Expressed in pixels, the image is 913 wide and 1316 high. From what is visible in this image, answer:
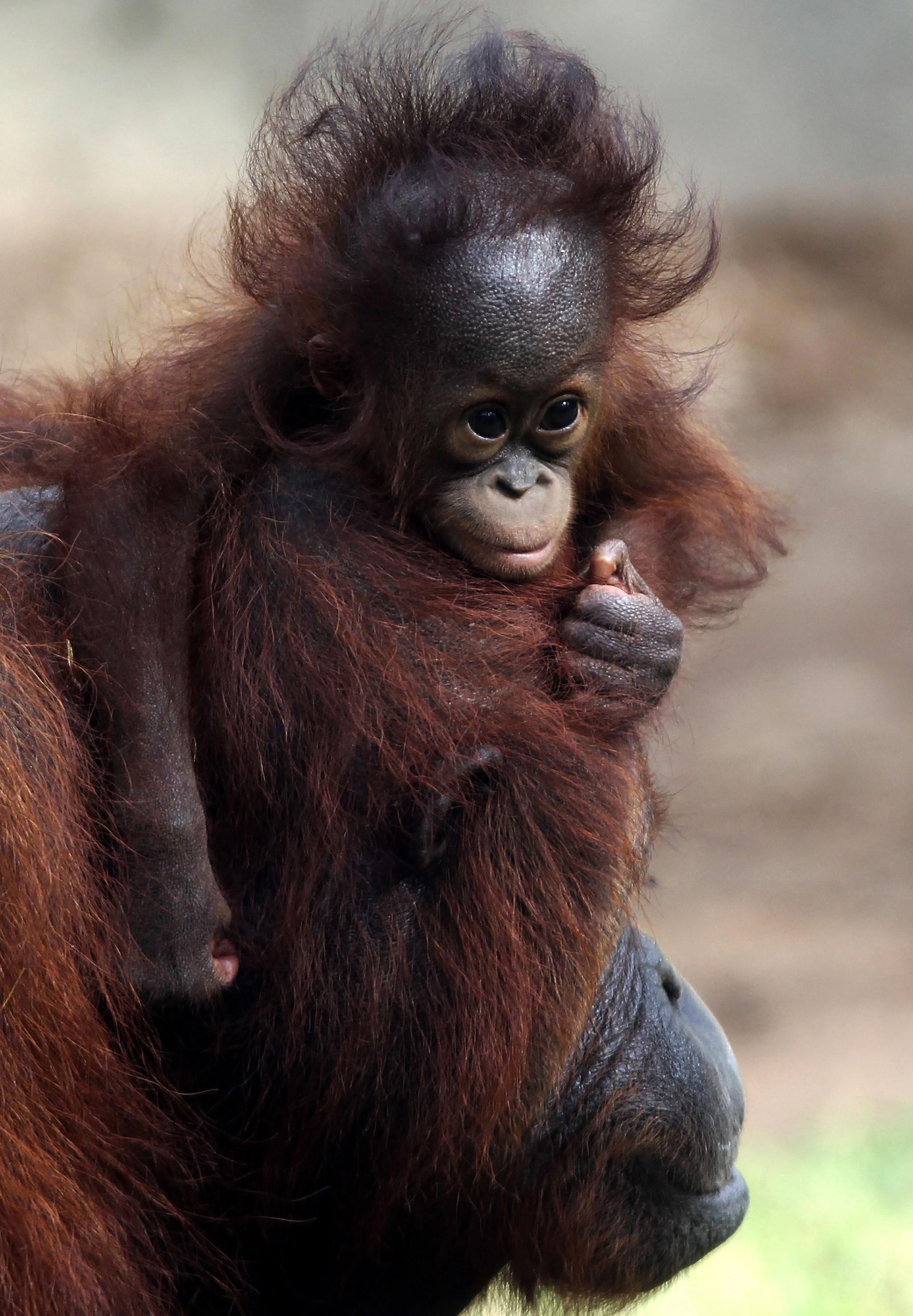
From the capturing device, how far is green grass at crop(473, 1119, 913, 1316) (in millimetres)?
3822

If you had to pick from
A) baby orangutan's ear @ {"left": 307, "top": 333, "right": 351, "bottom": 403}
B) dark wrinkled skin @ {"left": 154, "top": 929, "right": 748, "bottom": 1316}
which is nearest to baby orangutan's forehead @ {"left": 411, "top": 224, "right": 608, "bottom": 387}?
baby orangutan's ear @ {"left": 307, "top": 333, "right": 351, "bottom": 403}

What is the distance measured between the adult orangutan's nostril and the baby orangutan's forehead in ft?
2.71

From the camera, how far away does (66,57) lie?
6.76 m

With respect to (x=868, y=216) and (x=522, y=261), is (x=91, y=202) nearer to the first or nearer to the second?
(x=868, y=216)

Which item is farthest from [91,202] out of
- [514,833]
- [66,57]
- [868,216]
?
[514,833]

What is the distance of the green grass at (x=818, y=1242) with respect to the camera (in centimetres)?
382

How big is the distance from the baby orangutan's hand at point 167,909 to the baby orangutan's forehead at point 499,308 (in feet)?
2.19

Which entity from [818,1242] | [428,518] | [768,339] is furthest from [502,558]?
[768,339]

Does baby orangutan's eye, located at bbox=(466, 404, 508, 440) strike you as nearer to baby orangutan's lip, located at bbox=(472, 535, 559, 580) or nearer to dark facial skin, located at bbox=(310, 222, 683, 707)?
dark facial skin, located at bbox=(310, 222, 683, 707)

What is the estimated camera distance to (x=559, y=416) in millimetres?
2016

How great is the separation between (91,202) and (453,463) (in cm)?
513

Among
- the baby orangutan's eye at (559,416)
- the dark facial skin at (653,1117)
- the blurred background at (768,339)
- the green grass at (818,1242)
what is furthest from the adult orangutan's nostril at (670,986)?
the blurred background at (768,339)

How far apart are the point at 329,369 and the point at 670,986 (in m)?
0.95

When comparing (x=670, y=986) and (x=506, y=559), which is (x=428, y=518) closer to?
(x=506, y=559)
